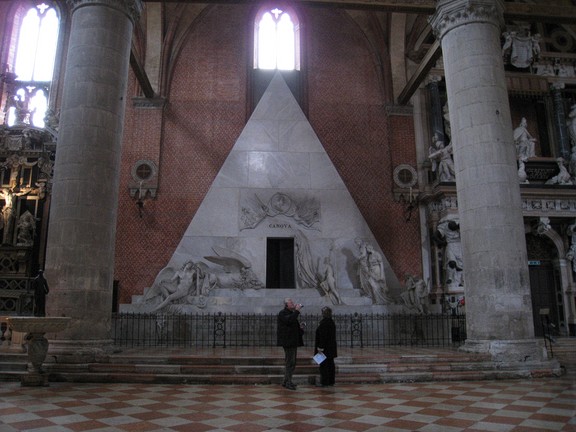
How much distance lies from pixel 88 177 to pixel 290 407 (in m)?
6.09

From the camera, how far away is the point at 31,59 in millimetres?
17500

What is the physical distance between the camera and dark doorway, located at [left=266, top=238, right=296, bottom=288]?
13867mm

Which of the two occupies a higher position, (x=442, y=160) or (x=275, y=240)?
(x=442, y=160)

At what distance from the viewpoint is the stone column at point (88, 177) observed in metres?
8.55

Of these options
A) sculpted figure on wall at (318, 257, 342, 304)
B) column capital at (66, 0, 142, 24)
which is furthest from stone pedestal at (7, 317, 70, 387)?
sculpted figure on wall at (318, 257, 342, 304)

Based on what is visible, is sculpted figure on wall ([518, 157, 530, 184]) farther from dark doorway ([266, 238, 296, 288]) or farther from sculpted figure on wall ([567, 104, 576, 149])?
dark doorway ([266, 238, 296, 288])

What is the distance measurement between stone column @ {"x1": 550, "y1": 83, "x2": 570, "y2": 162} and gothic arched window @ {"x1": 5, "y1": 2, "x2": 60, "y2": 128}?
61.3 ft

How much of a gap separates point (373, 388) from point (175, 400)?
9.70 ft

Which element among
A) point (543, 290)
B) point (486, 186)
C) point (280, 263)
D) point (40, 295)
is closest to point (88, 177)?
point (40, 295)

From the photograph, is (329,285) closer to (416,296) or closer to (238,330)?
(416,296)

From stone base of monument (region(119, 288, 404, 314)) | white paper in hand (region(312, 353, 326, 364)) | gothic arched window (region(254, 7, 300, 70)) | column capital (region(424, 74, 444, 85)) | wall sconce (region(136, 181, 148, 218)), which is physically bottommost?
white paper in hand (region(312, 353, 326, 364))

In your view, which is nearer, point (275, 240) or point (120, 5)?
point (120, 5)

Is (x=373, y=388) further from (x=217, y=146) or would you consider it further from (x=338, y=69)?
(x=338, y=69)

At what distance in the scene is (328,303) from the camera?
1257 cm
